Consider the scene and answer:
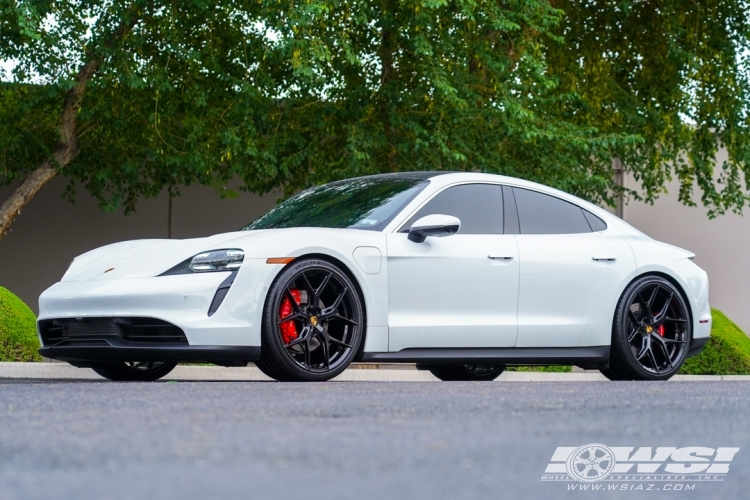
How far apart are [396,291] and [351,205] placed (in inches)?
37.5

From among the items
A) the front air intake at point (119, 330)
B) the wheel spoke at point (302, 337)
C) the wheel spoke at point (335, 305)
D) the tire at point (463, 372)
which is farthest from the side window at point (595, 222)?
the front air intake at point (119, 330)

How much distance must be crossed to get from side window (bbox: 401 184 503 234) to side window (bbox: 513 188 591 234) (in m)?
0.19

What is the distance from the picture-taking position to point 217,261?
653 centimetres

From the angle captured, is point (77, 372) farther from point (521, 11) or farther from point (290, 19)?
point (521, 11)

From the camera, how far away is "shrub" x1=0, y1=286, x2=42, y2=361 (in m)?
10.6

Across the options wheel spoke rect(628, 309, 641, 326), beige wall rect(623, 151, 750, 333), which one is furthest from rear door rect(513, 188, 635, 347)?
beige wall rect(623, 151, 750, 333)

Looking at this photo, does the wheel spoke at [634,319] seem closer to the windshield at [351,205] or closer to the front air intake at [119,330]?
the windshield at [351,205]

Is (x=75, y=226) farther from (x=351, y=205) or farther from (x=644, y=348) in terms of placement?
(x=644, y=348)

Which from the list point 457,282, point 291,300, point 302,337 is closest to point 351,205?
point 457,282

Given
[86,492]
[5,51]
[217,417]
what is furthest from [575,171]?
[86,492]

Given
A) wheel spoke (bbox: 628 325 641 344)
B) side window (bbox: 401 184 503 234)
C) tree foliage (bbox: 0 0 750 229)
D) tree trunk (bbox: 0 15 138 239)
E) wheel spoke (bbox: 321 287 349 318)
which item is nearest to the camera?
wheel spoke (bbox: 321 287 349 318)

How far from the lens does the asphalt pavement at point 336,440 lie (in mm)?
2770

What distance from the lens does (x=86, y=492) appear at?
2625 mm

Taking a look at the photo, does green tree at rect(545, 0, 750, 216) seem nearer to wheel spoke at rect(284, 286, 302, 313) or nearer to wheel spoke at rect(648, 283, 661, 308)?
wheel spoke at rect(648, 283, 661, 308)
